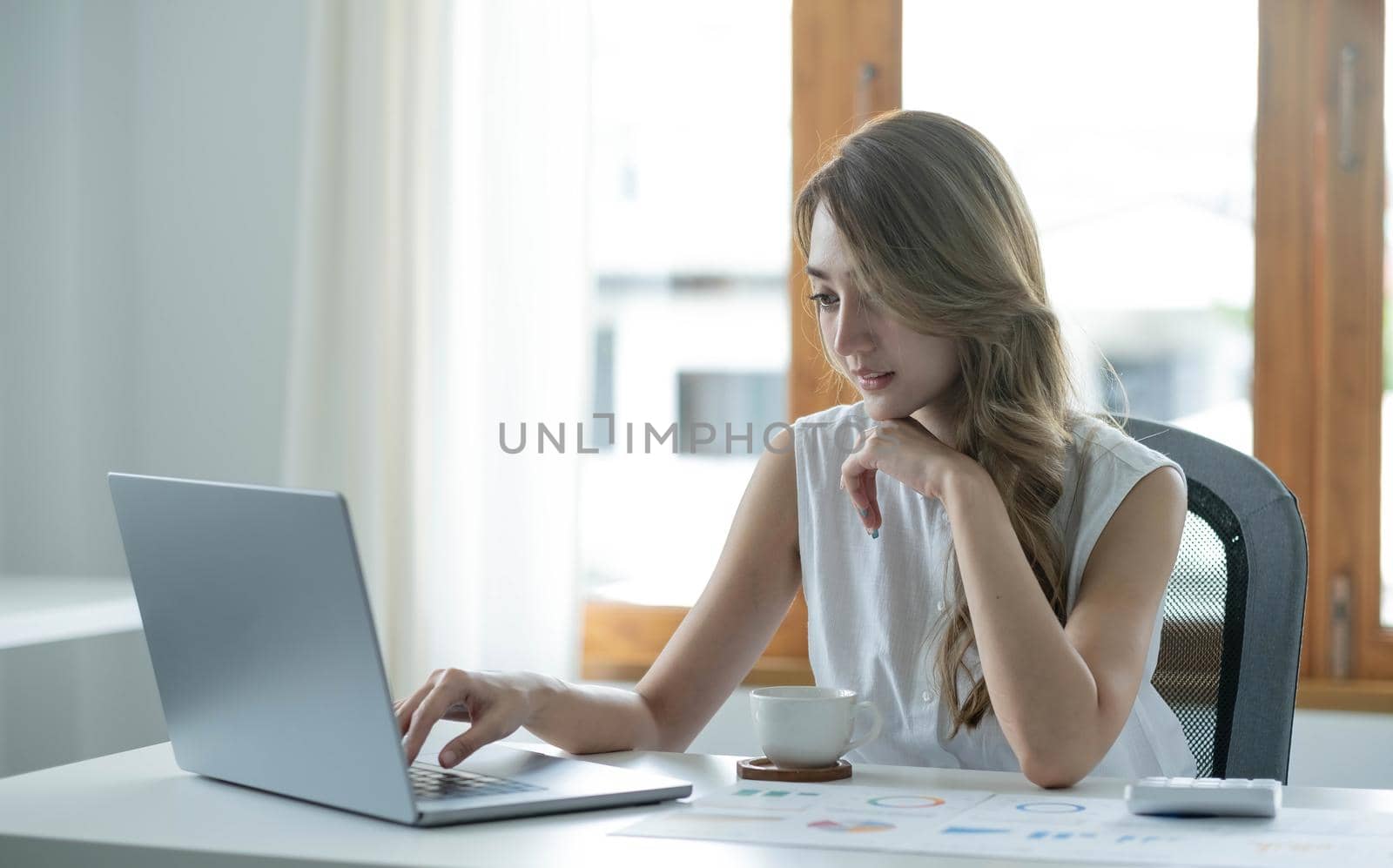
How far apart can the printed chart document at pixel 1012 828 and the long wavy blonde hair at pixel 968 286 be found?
37cm

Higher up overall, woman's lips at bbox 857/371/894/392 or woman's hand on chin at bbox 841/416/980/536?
woman's lips at bbox 857/371/894/392

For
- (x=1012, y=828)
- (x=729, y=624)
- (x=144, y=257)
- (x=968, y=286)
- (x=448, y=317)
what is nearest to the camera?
(x=1012, y=828)

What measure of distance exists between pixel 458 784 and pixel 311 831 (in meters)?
0.13

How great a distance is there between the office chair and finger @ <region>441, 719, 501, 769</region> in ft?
→ 2.24

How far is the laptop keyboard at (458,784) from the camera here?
37.2 inches

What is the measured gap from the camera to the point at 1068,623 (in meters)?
1.26

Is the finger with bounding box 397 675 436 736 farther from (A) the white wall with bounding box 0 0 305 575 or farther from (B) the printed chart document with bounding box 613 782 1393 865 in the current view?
(A) the white wall with bounding box 0 0 305 575

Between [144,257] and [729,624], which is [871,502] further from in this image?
[144,257]

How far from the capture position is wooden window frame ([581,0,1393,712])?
2.30 m

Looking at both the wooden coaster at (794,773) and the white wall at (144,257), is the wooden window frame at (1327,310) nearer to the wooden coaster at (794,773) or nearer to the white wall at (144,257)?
the white wall at (144,257)

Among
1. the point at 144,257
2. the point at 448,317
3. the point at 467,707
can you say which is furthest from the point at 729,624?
the point at 144,257

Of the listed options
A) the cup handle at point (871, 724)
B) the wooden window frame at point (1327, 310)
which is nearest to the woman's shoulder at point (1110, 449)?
the cup handle at point (871, 724)

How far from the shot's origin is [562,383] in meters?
2.52

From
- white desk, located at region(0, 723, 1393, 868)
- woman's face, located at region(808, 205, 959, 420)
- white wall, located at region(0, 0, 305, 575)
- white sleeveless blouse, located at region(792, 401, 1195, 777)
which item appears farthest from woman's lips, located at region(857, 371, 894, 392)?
white wall, located at region(0, 0, 305, 575)
